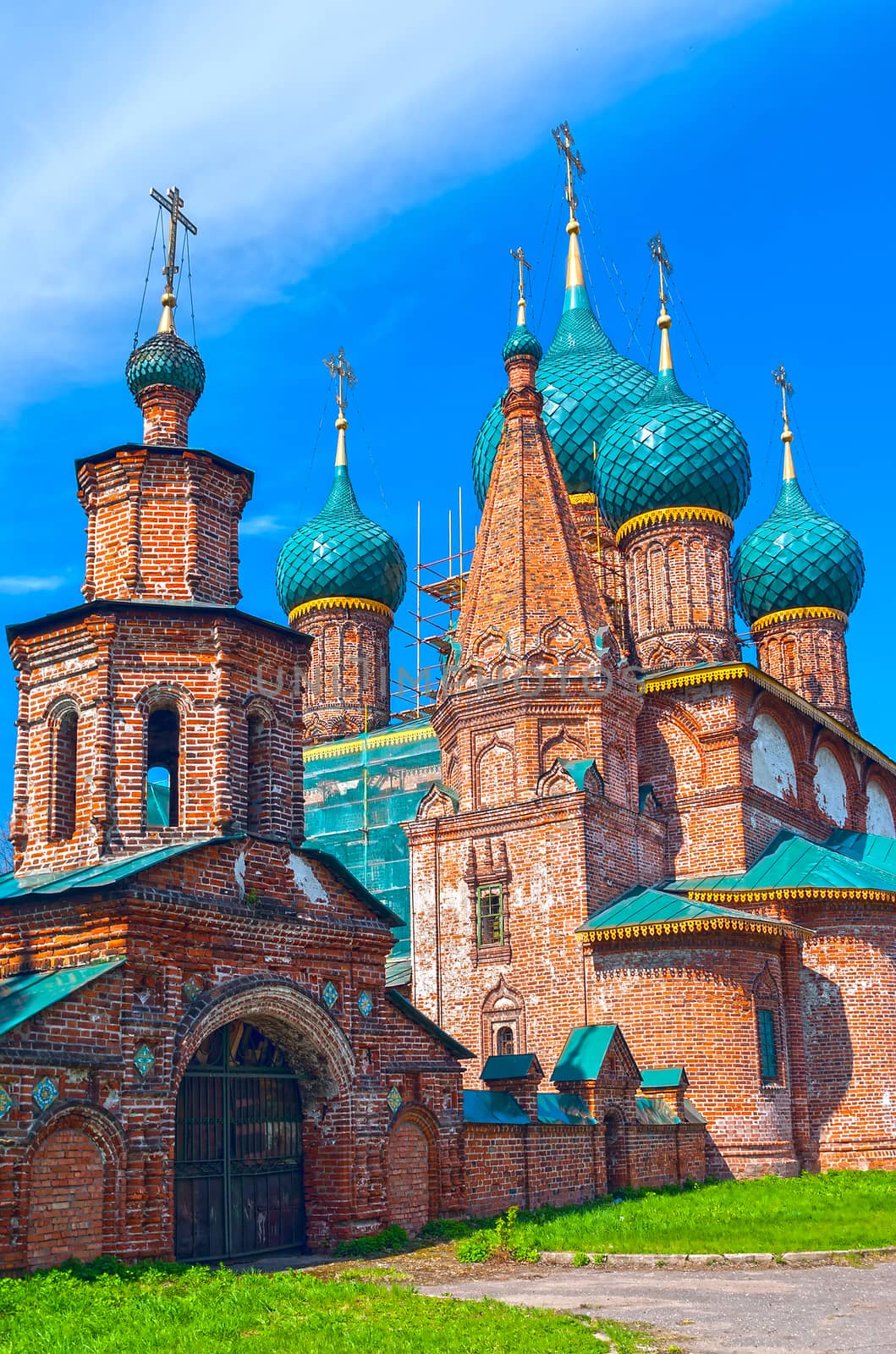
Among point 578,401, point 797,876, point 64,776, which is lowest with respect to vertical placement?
point 797,876

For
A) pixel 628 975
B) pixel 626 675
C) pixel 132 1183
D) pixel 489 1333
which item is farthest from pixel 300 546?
pixel 489 1333

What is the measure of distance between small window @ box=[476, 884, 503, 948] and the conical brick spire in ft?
10.3

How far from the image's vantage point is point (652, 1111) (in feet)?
52.4

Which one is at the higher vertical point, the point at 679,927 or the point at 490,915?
the point at 490,915

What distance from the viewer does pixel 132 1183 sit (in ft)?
31.6

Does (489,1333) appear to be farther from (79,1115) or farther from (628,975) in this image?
(628,975)

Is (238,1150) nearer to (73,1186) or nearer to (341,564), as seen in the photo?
(73,1186)

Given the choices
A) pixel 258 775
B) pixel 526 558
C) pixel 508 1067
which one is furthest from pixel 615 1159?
pixel 526 558

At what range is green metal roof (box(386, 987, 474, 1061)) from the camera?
12250mm

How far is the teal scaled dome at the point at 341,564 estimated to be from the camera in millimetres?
28125

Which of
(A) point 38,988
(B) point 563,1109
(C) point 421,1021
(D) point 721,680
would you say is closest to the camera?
(A) point 38,988

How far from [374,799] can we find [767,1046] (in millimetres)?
8322

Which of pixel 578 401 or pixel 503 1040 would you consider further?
pixel 578 401

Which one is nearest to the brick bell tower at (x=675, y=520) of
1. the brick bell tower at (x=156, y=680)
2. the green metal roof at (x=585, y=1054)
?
the green metal roof at (x=585, y=1054)
